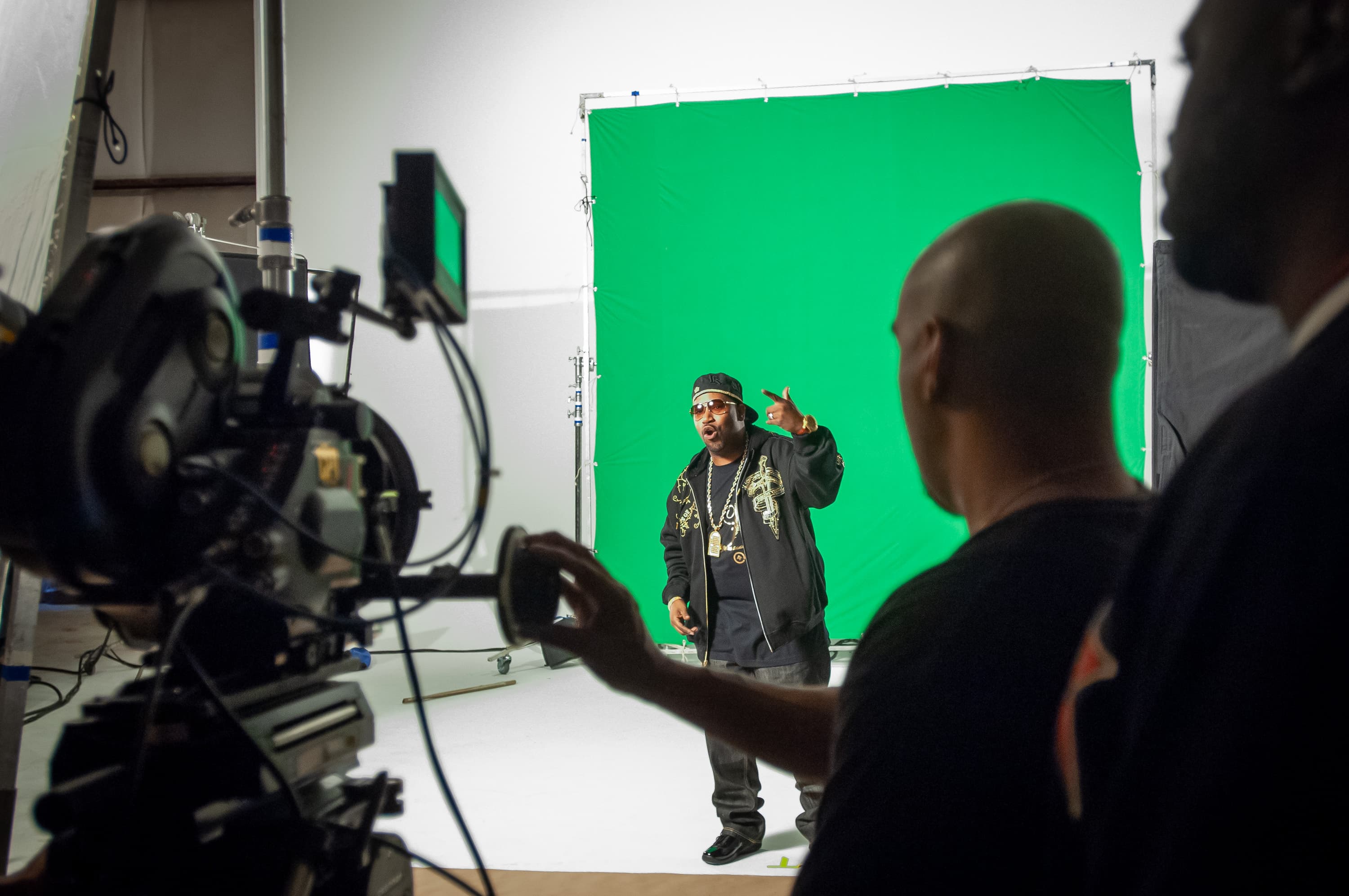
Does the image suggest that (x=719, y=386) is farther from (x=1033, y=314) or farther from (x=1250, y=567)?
(x=1250, y=567)

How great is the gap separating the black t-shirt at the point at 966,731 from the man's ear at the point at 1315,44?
305mm

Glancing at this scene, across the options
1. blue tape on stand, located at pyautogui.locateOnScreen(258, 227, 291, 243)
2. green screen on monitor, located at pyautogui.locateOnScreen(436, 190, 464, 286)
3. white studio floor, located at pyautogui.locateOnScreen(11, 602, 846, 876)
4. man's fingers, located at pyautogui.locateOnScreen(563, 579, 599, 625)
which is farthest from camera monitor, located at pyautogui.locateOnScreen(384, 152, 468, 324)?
white studio floor, located at pyautogui.locateOnScreen(11, 602, 846, 876)

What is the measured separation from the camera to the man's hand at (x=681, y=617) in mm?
2602

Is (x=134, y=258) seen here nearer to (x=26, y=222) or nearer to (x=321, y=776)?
(x=321, y=776)

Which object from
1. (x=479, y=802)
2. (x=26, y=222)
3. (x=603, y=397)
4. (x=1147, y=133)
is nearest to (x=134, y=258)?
(x=26, y=222)

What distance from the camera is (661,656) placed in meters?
0.89

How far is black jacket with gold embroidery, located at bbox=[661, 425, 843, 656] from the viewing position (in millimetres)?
2438

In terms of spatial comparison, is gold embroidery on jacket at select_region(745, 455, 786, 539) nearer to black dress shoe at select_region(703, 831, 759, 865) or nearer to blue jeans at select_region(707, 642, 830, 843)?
blue jeans at select_region(707, 642, 830, 843)

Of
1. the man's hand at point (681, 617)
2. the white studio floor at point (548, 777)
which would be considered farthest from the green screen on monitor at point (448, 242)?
the man's hand at point (681, 617)

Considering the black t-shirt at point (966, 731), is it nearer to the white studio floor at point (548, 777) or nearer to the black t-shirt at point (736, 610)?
the white studio floor at point (548, 777)

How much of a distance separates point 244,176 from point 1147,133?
17.4 feet

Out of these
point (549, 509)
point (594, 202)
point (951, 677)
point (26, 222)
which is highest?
point (594, 202)

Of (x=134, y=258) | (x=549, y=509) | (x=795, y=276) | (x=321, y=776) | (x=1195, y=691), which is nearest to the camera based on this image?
(x=1195, y=691)

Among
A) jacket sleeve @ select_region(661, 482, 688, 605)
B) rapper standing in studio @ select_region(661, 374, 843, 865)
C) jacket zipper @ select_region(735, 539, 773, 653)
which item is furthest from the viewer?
Answer: jacket sleeve @ select_region(661, 482, 688, 605)
